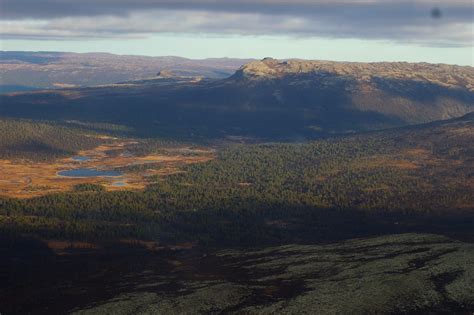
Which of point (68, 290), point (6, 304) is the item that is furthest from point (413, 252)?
point (6, 304)

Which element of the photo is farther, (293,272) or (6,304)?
(293,272)

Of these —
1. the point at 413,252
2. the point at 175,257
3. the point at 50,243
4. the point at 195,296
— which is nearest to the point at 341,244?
the point at 413,252

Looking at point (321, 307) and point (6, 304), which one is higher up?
point (321, 307)

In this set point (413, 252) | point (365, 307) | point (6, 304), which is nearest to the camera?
point (365, 307)

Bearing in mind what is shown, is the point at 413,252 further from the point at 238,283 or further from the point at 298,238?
the point at 298,238

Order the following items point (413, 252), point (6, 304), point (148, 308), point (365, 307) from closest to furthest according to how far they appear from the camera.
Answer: point (365, 307)
point (148, 308)
point (6, 304)
point (413, 252)

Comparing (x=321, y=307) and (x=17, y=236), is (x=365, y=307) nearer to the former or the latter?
(x=321, y=307)
